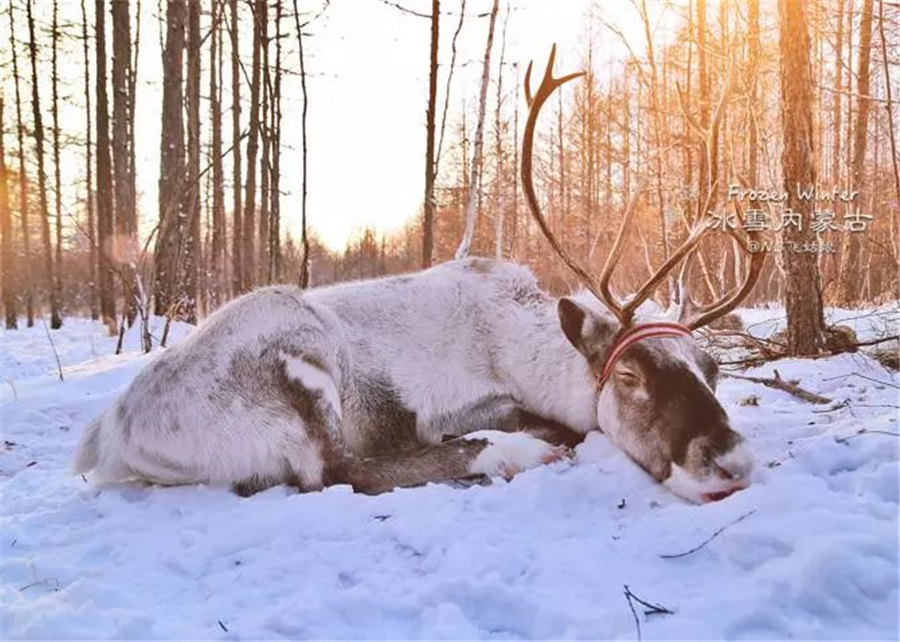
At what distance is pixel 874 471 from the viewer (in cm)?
231

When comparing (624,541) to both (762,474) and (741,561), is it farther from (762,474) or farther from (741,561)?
(762,474)

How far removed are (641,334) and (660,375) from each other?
0.25 meters

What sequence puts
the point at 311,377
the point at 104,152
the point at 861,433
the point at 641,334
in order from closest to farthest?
the point at 861,433 → the point at 641,334 → the point at 311,377 → the point at 104,152

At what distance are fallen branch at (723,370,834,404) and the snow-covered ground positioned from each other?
16.0 inches

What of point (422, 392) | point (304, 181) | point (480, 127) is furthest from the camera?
point (480, 127)

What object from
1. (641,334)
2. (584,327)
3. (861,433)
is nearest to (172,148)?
→ (584,327)

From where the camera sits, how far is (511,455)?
10.8 ft

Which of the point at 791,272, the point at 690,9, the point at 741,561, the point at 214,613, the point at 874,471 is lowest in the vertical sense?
the point at 214,613

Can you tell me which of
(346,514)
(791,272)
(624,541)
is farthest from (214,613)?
(791,272)

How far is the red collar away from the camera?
3.20 meters

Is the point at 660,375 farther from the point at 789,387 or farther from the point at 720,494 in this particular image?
the point at 789,387

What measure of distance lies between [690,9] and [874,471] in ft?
47.3

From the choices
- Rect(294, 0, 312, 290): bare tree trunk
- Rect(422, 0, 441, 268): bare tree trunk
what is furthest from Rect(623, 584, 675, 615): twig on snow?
Rect(422, 0, 441, 268): bare tree trunk

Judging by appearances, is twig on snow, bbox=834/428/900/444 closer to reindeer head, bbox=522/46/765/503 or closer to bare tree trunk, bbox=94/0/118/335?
reindeer head, bbox=522/46/765/503
